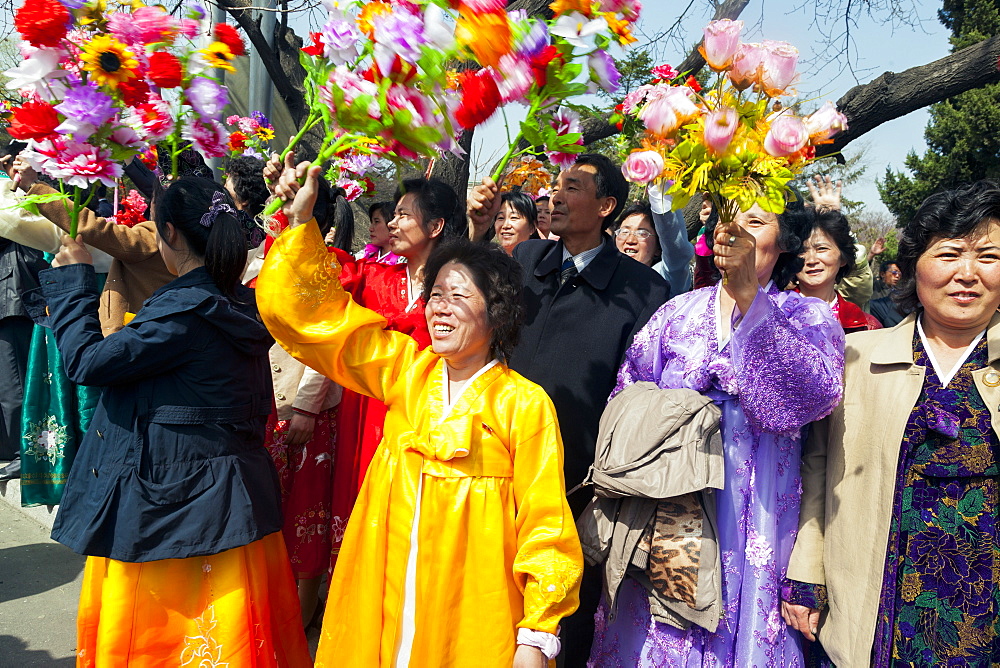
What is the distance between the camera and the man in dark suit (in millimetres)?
2857

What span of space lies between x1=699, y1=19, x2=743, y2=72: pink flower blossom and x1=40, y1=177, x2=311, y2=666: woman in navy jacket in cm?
161

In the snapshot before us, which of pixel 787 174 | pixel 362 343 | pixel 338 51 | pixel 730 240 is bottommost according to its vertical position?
pixel 362 343

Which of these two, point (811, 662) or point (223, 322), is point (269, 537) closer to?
point (223, 322)

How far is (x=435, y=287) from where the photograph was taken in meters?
2.33

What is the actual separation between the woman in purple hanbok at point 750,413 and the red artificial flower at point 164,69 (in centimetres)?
164

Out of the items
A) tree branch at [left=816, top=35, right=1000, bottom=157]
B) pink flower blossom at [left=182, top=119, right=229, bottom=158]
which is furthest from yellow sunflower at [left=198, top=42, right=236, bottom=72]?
tree branch at [left=816, top=35, right=1000, bottom=157]

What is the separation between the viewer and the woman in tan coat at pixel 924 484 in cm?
205

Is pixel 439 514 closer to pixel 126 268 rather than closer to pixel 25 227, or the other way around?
pixel 25 227

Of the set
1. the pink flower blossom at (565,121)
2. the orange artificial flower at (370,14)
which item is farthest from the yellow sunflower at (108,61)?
the pink flower blossom at (565,121)

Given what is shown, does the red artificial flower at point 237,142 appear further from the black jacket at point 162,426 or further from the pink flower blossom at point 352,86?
the pink flower blossom at point 352,86

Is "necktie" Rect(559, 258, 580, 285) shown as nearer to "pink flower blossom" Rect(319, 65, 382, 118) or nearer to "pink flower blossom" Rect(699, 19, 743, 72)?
"pink flower blossom" Rect(699, 19, 743, 72)

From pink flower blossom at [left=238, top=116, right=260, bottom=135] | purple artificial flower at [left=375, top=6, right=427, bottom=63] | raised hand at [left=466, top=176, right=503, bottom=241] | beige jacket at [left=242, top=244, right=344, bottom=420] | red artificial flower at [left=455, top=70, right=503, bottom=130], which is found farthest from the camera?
pink flower blossom at [left=238, top=116, right=260, bottom=135]

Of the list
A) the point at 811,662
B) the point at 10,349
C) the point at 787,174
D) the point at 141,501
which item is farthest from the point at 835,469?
the point at 10,349

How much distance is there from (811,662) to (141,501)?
222 cm
